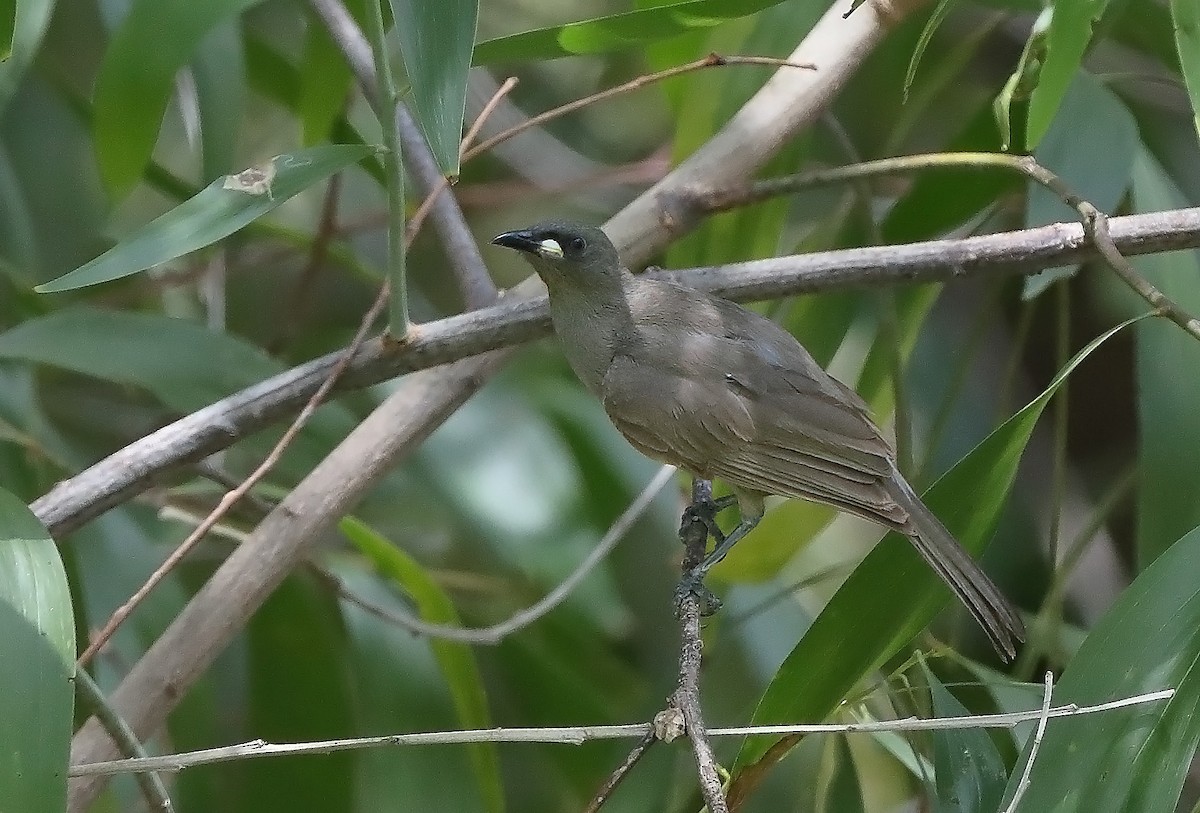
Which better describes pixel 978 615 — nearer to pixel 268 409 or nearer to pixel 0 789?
pixel 268 409

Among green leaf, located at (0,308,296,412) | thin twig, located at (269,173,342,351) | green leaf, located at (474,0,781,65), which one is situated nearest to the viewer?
green leaf, located at (474,0,781,65)

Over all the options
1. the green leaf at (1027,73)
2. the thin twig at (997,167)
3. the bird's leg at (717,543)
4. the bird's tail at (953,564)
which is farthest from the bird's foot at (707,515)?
the green leaf at (1027,73)

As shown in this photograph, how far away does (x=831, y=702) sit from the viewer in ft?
4.89

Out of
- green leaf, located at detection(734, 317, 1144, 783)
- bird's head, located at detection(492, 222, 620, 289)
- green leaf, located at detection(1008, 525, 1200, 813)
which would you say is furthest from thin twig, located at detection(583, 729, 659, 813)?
bird's head, located at detection(492, 222, 620, 289)

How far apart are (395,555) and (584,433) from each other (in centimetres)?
99

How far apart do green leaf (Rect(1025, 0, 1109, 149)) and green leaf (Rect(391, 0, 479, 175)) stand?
672mm

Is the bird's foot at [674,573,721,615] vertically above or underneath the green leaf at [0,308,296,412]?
underneath

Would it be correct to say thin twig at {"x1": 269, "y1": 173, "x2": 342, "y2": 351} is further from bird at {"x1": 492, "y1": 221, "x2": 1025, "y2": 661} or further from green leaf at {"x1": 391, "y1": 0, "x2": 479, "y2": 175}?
green leaf at {"x1": 391, "y1": 0, "x2": 479, "y2": 175}

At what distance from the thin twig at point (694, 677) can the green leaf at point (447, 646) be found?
48 cm

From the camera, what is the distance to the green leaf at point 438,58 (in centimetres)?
118

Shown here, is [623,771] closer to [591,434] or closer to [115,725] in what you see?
[115,725]

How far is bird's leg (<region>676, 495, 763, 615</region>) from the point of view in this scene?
167cm

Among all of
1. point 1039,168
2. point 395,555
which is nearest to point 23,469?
point 395,555

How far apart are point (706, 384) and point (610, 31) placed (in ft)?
1.91
